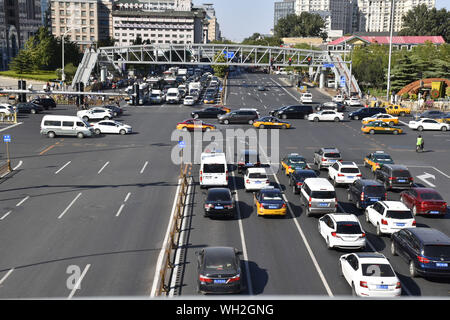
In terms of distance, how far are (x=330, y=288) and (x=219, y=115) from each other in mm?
44587

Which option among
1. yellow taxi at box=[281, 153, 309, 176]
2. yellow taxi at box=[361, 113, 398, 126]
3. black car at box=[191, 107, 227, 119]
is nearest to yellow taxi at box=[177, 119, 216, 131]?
black car at box=[191, 107, 227, 119]

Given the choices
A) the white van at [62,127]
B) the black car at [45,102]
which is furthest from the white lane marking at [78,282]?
the black car at [45,102]

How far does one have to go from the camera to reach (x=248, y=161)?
3834 cm

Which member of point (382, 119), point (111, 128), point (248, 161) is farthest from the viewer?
point (382, 119)

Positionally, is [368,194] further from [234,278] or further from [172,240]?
[234,278]

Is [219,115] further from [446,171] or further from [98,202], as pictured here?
[98,202]

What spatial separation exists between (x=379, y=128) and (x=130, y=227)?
122 feet

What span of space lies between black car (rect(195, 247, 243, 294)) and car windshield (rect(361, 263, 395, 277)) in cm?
422

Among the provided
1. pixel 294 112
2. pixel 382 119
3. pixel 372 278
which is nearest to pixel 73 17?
pixel 294 112

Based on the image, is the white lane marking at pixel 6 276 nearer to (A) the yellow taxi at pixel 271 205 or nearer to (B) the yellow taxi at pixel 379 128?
(A) the yellow taxi at pixel 271 205

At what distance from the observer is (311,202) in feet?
86.4

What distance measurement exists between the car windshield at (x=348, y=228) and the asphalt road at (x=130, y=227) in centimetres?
100
